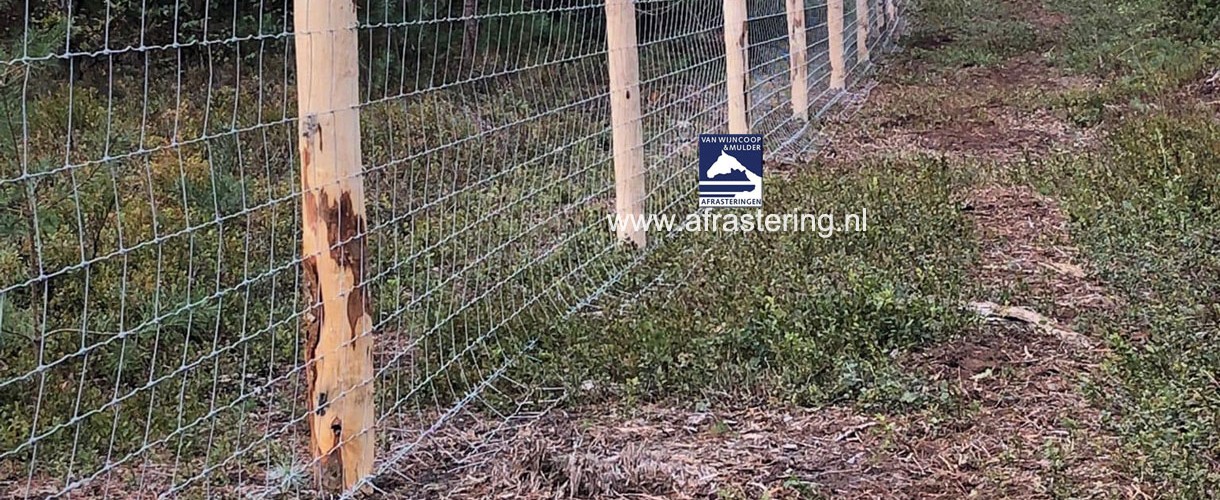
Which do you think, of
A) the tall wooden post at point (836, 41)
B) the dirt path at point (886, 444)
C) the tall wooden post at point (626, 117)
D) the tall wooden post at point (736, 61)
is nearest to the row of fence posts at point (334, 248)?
the dirt path at point (886, 444)

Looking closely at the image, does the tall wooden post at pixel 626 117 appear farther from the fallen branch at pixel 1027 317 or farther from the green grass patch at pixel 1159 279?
the green grass patch at pixel 1159 279

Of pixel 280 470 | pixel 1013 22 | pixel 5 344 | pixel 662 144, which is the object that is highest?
pixel 1013 22

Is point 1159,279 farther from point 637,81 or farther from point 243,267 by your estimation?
point 243,267

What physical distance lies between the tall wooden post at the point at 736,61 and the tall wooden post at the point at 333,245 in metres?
4.07

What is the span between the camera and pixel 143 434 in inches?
144

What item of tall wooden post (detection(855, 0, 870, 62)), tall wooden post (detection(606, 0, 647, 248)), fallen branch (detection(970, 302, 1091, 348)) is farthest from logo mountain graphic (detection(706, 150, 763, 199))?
tall wooden post (detection(855, 0, 870, 62))

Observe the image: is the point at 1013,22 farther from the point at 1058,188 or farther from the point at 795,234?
the point at 795,234

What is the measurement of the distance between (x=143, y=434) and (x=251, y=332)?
2.97 feet

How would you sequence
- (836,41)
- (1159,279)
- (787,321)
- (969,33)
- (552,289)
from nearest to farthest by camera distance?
(787,321)
(1159,279)
(552,289)
(836,41)
(969,33)

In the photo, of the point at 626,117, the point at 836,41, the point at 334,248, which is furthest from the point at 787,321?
the point at 836,41

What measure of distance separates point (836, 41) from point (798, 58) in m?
1.73

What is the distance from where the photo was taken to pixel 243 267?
512cm

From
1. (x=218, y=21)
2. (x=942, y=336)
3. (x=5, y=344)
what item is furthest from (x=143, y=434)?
(x=218, y=21)

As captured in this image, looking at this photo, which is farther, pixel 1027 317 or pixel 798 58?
pixel 798 58
